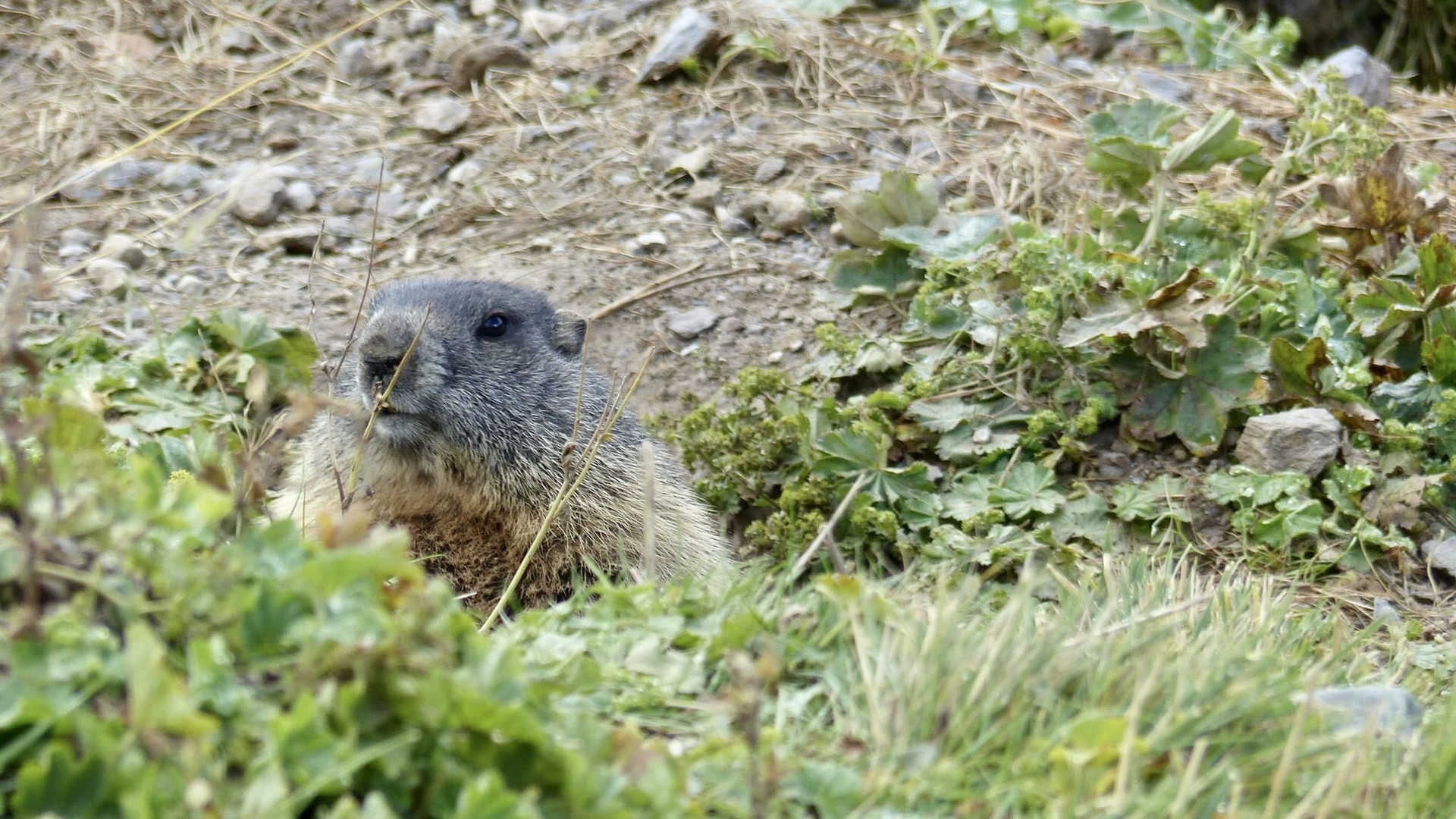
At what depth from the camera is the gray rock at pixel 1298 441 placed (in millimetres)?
4492

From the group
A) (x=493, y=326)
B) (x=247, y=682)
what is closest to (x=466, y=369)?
(x=493, y=326)

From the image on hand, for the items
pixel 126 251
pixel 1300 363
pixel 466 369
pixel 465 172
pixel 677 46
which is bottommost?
pixel 126 251

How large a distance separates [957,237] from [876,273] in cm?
34

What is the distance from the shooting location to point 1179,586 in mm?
3482

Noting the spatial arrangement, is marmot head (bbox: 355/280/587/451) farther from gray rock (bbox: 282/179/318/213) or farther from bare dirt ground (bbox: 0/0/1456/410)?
gray rock (bbox: 282/179/318/213)

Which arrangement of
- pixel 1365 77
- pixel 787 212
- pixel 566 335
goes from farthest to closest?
pixel 1365 77 < pixel 787 212 < pixel 566 335

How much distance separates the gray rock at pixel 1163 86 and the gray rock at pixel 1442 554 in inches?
103

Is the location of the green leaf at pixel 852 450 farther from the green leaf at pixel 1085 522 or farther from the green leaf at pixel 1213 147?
the green leaf at pixel 1213 147

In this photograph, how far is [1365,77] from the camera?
6.47 m

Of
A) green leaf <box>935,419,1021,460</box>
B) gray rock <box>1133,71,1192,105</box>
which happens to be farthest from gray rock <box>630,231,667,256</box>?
gray rock <box>1133,71,1192,105</box>

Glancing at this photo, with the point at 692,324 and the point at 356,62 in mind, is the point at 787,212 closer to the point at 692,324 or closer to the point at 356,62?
the point at 692,324

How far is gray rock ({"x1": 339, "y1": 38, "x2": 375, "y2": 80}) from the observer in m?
6.80

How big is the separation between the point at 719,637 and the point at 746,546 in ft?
7.93

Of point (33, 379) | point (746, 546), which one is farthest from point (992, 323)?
point (33, 379)
